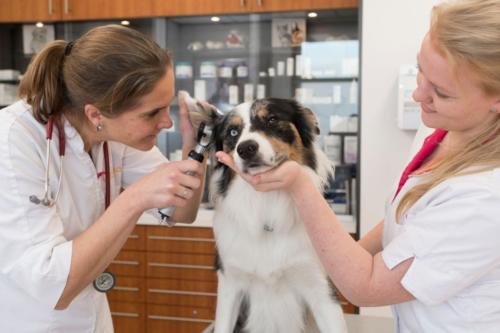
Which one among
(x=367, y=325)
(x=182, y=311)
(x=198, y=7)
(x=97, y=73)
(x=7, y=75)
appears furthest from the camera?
(x=7, y=75)

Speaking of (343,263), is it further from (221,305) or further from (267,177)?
(221,305)

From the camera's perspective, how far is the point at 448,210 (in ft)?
3.05

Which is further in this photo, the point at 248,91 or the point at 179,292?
the point at 248,91

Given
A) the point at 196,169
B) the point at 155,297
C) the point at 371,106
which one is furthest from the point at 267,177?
the point at 155,297

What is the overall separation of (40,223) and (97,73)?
1.26 feet

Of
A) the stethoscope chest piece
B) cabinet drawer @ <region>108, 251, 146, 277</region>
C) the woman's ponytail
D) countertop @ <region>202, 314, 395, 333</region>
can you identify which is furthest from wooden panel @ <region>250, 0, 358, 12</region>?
the stethoscope chest piece

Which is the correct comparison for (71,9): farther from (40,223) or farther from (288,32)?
(40,223)

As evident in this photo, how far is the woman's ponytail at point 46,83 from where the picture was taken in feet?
4.17

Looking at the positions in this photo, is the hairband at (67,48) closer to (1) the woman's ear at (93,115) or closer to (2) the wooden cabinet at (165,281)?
(1) the woman's ear at (93,115)

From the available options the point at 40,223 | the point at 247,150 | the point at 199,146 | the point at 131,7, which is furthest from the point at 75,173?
the point at 131,7

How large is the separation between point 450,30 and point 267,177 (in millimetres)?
464

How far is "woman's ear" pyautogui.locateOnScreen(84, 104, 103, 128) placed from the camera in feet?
4.27

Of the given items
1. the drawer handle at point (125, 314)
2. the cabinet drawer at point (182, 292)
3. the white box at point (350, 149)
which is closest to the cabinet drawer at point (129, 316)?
the drawer handle at point (125, 314)

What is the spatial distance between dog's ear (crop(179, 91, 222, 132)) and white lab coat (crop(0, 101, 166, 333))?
276mm
